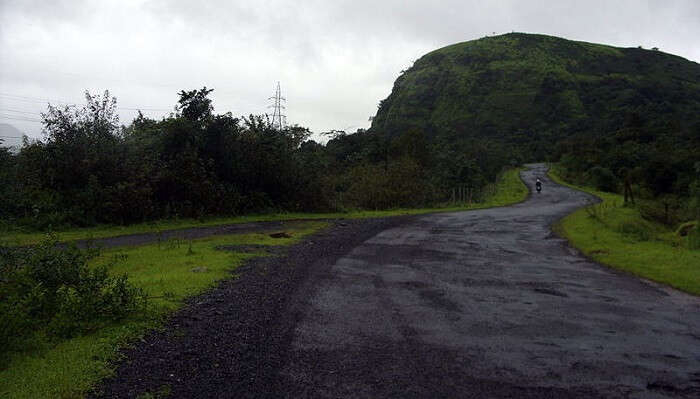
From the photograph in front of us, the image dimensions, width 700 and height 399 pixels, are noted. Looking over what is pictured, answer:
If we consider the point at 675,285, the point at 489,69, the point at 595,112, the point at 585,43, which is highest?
the point at 585,43

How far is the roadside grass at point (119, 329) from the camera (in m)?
5.35

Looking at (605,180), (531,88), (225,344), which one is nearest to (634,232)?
(225,344)

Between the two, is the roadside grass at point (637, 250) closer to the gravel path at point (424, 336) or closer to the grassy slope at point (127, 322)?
the gravel path at point (424, 336)

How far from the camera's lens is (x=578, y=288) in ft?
35.3

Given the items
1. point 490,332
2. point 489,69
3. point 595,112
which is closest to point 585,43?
point 489,69

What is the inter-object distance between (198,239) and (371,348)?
12218 mm

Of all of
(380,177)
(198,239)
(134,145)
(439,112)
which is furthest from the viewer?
(439,112)

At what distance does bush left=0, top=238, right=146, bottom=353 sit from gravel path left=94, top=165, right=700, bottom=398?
0.94m

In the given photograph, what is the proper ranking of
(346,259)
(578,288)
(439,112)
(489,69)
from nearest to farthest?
1. (578,288)
2. (346,259)
3. (439,112)
4. (489,69)

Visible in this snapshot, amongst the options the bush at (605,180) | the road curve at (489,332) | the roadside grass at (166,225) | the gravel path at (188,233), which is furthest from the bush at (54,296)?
the bush at (605,180)

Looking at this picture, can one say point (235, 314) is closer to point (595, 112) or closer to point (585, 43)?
point (595, 112)

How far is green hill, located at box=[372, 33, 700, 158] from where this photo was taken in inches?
4375

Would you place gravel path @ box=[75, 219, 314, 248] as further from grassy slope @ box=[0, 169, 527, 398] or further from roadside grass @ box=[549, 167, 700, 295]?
roadside grass @ box=[549, 167, 700, 295]

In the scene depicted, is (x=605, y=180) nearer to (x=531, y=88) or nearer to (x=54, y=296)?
Answer: (x=54, y=296)
